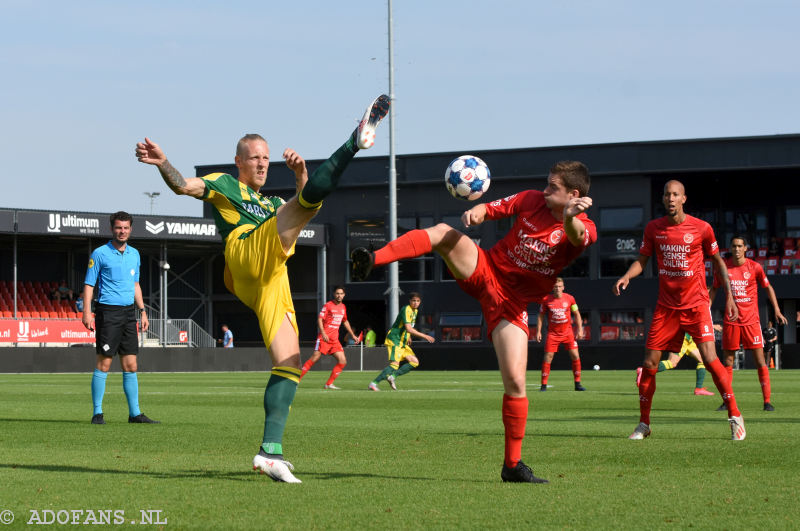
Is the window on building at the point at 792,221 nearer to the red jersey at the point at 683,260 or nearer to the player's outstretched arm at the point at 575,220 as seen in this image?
the red jersey at the point at 683,260

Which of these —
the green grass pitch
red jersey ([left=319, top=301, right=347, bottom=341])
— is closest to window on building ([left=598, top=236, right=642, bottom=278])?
red jersey ([left=319, top=301, right=347, bottom=341])

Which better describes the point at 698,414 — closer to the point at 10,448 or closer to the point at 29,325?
the point at 10,448

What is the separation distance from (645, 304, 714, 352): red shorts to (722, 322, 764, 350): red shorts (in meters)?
4.20

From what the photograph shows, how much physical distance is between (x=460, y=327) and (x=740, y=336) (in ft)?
114

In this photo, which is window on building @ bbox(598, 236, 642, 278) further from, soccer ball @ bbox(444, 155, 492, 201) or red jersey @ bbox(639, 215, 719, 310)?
soccer ball @ bbox(444, 155, 492, 201)

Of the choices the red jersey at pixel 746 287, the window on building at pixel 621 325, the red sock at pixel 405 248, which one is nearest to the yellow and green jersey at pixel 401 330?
the red jersey at pixel 746 287

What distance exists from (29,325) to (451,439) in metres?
31.9

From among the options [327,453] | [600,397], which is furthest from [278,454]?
[600,397]

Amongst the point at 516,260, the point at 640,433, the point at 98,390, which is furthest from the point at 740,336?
the point at 516,260

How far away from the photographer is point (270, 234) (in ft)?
21.9

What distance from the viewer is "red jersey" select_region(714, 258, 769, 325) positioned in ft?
48.0

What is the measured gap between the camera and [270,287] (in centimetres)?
692

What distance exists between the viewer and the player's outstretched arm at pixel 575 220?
630 cm

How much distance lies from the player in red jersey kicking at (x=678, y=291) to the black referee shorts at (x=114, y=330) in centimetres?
520
